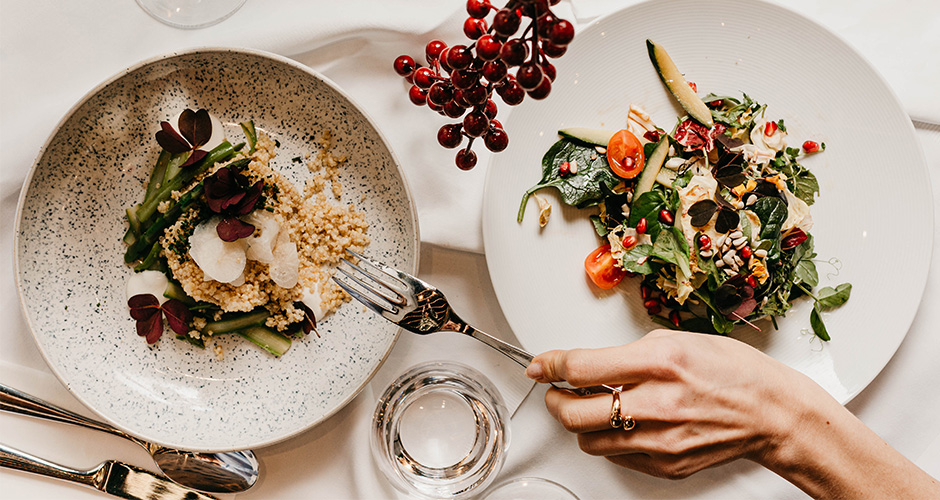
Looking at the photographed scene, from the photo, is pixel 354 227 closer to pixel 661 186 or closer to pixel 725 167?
pixel 661 186

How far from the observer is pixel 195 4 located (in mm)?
1292

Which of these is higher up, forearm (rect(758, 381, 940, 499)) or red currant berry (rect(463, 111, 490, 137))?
red currant berry (rect(463, 111, 490, 137))

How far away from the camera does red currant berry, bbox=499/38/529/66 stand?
889 mm

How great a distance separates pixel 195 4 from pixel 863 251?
146 cm

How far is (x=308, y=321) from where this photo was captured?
126 cm

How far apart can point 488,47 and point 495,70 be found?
0.20 ft

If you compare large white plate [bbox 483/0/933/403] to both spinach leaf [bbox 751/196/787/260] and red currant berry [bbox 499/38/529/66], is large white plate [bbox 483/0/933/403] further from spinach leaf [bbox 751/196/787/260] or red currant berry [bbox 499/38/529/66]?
red currant berry [bbox 499/38/529/66]

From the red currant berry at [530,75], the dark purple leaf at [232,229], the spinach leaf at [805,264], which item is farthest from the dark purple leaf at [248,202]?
the spinach leaf at [805,264]

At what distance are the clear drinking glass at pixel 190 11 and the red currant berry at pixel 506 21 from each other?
689 mm

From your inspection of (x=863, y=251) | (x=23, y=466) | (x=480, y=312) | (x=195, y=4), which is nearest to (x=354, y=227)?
(x=480, y=312)

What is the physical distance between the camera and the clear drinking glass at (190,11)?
4.17ft

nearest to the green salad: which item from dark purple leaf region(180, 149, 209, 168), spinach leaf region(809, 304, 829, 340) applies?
spinach leaf region(809, 304, 829, 340)

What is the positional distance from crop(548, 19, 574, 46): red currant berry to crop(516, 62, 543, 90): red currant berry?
45 mm

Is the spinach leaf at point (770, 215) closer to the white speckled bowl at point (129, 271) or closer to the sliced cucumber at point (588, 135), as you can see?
the sliced cucumber at point (588, 135)
